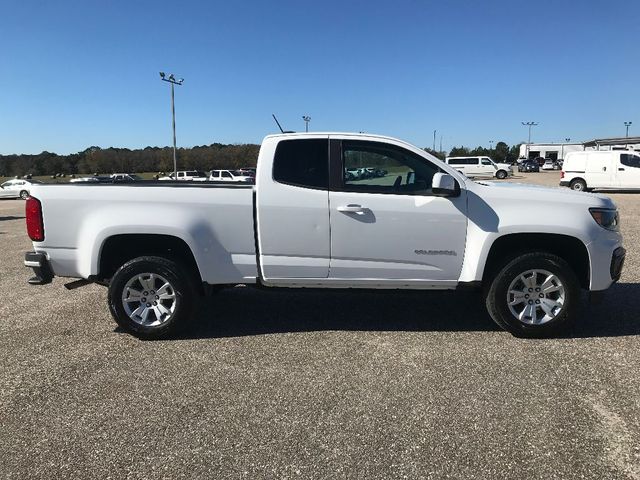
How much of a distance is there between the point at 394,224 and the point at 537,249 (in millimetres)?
1422

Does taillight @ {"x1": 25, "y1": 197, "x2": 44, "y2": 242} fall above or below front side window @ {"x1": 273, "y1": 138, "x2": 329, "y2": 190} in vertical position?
below

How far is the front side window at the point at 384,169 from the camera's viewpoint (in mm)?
4551

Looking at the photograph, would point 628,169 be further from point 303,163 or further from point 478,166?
point 303,163

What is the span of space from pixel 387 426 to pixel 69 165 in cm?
11277

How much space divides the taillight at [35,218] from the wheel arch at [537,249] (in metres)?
4.12

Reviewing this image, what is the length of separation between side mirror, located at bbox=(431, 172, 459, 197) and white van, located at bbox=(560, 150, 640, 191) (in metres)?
21.2

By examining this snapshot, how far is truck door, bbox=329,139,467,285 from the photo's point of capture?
445cm

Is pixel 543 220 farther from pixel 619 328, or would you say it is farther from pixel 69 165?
pixel 69 165

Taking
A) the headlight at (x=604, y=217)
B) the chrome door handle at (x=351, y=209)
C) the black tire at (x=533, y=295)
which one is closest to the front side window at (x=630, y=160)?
the headlight at (x=604, y=217)

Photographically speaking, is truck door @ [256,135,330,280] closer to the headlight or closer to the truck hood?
the truck hood

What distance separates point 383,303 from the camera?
18.8 ft

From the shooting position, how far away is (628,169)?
22125mm

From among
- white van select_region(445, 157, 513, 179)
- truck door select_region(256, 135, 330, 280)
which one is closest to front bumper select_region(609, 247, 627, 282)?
truck door select_region(256, 135, 330, 280)

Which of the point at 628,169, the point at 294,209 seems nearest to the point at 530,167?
the point at 628,169
